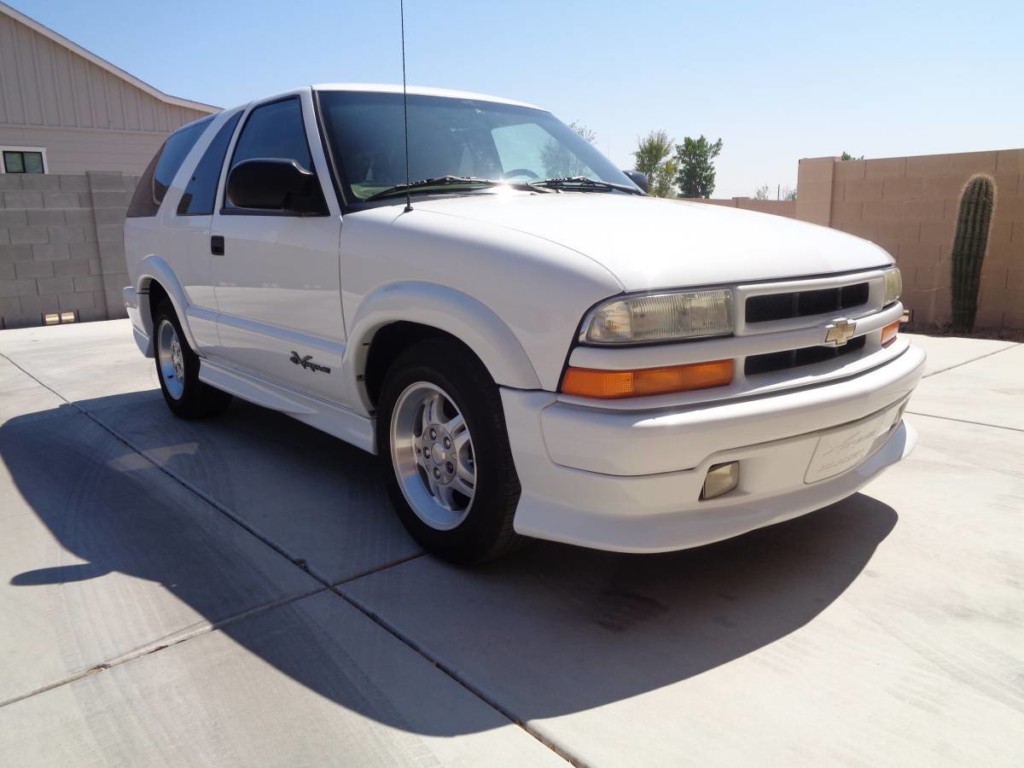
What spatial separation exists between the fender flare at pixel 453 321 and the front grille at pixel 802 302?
0.73 metres

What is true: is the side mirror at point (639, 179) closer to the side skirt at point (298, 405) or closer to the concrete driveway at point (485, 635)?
the concrete driveway at point (485, 635)

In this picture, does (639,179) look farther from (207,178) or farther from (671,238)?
(207,178)

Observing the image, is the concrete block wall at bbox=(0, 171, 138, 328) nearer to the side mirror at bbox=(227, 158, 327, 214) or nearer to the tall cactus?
the side mirror at bbox=(227, 158, 327, 214)

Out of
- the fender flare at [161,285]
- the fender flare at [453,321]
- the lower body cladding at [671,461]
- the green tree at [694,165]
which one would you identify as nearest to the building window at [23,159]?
the fender flare at [161,285]

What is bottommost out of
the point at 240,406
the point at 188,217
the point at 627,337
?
the point at 240,406

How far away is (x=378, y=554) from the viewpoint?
3.19 meters

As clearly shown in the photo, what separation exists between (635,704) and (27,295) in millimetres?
10923

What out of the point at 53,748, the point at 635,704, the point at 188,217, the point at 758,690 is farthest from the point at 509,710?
the point at 188,217

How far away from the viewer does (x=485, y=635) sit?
2592 mm

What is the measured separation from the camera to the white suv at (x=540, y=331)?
240 cm

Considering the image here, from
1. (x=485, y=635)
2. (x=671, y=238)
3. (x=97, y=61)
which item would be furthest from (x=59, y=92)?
(x=485, y=635)

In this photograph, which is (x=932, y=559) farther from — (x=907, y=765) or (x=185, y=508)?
(x=185, y=508)

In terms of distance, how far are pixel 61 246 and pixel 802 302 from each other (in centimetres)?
1083

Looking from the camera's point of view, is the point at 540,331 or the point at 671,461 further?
the point at 540,331
